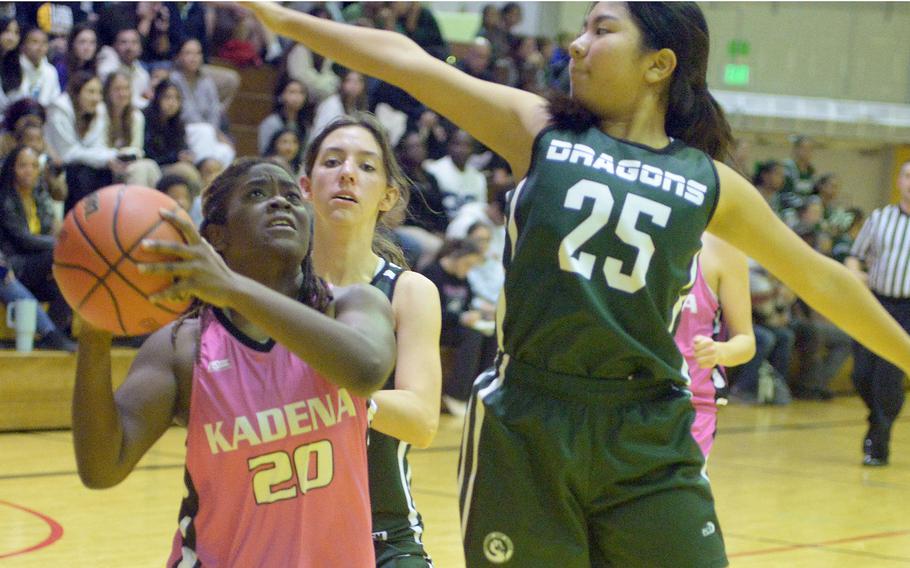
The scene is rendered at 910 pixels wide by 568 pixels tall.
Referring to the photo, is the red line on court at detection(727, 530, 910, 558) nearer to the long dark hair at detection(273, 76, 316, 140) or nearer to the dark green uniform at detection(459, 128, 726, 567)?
the dark green uniform at detection(459, 128, 726, 567)

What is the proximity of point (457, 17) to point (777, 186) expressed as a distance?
485 centimetres

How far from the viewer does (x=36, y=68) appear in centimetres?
1041

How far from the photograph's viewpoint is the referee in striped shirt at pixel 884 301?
32.4 ft

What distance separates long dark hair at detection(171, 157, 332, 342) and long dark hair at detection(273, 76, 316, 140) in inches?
384

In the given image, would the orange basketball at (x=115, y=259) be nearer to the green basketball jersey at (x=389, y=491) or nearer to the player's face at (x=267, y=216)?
the player's face at (x=267, y=216)

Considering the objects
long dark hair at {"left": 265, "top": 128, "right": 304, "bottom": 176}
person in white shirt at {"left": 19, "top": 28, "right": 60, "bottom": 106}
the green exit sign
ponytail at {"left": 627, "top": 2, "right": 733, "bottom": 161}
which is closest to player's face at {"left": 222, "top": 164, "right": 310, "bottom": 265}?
ponytail at {"left": 627, "top": 2, "right": 733, "bottom": 161}

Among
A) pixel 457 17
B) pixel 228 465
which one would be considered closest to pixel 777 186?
pixel 457 17

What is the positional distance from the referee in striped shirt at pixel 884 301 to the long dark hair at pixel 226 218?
7.87 m

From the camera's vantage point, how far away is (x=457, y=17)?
17.3 m

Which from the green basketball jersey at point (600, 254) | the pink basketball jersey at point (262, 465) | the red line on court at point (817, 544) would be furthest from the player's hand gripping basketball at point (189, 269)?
the red line on court at point (817, 544)

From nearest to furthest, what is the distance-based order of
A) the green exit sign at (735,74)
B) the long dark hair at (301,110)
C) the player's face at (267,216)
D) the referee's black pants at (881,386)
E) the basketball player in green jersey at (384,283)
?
the player's face at (267,216), the basketball player in green jersey at (384,283), the referee's black pants at (881,386), the long dark hair at (301,110), the green exit sign at (735,74)

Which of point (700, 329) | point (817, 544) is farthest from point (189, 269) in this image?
point (817, 544)

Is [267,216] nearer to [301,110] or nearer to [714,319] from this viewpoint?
[714,319]

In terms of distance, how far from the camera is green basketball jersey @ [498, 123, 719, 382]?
2.92 metres
